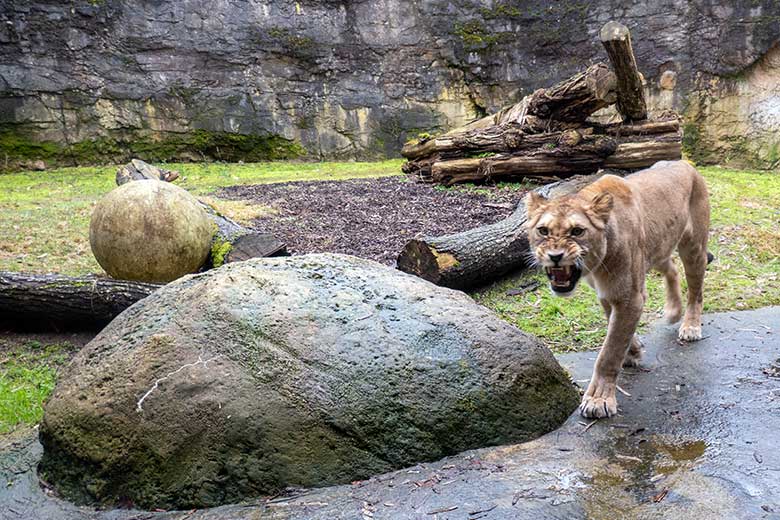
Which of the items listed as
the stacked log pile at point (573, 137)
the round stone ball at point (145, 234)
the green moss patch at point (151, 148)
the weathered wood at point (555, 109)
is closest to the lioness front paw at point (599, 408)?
the round stone ball at point (145, 234)

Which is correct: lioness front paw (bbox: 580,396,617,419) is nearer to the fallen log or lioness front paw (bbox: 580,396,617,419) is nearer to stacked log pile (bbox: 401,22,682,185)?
the fallen log

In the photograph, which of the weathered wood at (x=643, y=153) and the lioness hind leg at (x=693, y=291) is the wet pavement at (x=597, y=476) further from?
the weathered wood at (x=643, y=153)

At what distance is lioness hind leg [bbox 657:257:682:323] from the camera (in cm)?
587

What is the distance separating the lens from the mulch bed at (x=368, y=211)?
9055 millimetres

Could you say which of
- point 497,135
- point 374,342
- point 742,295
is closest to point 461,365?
point 374,342

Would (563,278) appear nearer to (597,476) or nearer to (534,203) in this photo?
(534,203)

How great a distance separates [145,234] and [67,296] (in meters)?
1.16

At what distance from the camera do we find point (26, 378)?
552cm

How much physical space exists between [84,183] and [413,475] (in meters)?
12.7

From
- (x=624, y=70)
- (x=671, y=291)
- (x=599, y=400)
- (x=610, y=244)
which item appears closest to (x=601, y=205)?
(x=610, y=244)

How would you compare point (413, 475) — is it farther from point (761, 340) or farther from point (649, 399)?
point (761, 340)

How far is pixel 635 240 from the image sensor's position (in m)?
4.73

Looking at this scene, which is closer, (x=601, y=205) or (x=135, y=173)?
(x=601, y=205)

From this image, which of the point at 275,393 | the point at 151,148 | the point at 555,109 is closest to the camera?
the point at 275,393
